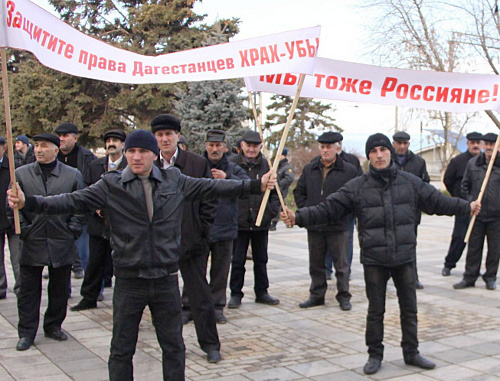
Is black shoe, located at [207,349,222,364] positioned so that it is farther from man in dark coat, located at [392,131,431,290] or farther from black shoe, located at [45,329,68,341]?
man in dark coat, located at [392,131,431,290]

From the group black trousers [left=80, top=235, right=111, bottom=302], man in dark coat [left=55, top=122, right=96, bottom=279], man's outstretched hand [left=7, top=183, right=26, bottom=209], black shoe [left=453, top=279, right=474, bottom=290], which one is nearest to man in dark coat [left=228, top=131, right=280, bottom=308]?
black trousers [left=80, top=235, right=111, bottom=302]

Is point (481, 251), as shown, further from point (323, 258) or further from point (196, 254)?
point (196, 254)

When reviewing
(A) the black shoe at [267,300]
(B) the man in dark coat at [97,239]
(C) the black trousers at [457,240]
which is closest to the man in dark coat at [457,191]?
(C) the black trousers at [457,240]

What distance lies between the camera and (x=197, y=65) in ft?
16.9

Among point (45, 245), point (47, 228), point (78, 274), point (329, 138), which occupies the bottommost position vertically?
point (78, 274)

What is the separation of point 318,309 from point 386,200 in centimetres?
263

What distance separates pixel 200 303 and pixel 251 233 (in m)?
2.37

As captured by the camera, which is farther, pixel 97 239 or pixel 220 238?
pixel 97 239

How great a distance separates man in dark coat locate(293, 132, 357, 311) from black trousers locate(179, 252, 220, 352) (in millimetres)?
2306

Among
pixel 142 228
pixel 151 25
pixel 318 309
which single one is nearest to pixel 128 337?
pixel 142 228

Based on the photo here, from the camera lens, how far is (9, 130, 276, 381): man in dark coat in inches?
163

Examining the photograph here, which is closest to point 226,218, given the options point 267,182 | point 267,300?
point 267,300

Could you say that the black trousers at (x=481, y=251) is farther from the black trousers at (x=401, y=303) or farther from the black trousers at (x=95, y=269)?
the black trousers at (x=95, y=269)

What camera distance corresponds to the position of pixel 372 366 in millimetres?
5215
